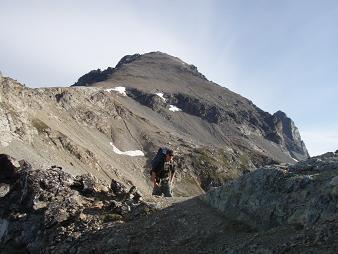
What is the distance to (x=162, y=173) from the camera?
28391mm

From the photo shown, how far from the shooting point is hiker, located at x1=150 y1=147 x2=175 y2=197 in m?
28.0

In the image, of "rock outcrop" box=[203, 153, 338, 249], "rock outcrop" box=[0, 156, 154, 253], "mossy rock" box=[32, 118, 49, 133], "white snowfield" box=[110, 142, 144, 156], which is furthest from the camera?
"white snowfield" box=[110, 142, 144, 156]

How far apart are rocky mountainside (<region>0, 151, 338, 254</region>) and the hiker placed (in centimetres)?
240

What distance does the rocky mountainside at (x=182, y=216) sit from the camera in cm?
1596

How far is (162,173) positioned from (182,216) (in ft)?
24.9

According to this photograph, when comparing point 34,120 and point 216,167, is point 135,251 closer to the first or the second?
point 34,120

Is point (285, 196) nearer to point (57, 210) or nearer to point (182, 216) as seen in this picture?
point (182, 216)

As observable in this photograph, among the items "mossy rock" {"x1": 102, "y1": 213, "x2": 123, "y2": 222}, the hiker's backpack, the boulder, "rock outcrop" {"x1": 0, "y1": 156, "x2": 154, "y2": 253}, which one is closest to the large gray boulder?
"mossy rock" {"x1": 102, "y1": 213, "x2": 123, "y2": 222}

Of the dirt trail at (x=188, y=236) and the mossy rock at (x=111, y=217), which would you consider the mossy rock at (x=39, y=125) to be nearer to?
the mossy rock at (x=111, y=217)

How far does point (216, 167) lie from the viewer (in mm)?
190000

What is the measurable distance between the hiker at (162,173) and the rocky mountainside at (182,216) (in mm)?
2399

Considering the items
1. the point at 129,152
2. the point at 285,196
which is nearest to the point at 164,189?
the point at 285,196

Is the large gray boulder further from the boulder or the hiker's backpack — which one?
the boulder

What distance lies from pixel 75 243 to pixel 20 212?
6.14 metres
